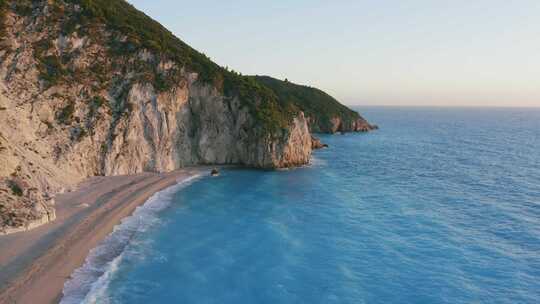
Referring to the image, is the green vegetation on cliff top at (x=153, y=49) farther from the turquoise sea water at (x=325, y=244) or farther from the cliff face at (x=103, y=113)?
the turquoise sea water at (x=325, y=244)

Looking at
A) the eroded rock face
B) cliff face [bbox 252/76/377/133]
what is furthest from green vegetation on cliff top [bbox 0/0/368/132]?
the eroded rock face

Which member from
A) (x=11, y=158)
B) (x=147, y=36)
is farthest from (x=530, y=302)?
(x=147, y=36)

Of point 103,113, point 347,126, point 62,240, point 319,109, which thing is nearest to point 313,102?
point 319,109

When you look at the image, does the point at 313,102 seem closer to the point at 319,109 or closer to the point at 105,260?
the point at 319,109

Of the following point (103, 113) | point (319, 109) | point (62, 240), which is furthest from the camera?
point (319, 109)

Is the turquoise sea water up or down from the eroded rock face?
down

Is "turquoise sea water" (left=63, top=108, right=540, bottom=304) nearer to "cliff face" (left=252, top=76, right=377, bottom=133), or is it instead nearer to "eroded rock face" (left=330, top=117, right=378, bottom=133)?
"cliff face" (left=252, top=76, right=377, bottom=133)
